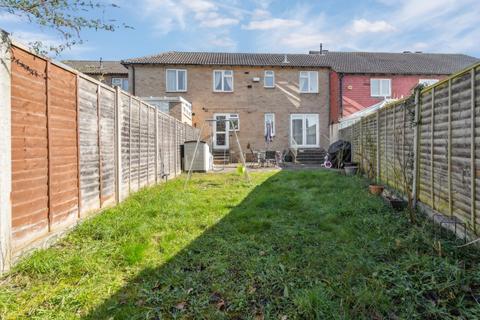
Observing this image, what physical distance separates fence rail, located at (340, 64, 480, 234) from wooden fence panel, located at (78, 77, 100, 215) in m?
4.72

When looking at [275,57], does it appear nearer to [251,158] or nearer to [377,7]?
[251,158]

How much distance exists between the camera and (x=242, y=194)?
715 centimetres

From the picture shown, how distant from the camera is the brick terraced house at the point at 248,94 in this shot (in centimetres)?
1845

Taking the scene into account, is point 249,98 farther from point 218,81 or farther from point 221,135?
point 221,135

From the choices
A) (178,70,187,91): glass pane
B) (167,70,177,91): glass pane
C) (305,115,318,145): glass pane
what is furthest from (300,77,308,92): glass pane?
(167,70,177,91): glass pane

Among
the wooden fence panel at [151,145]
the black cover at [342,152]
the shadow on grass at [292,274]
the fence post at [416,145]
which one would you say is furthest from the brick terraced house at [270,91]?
the shadow on grass at [292,274]

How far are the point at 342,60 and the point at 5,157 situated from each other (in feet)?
71.9

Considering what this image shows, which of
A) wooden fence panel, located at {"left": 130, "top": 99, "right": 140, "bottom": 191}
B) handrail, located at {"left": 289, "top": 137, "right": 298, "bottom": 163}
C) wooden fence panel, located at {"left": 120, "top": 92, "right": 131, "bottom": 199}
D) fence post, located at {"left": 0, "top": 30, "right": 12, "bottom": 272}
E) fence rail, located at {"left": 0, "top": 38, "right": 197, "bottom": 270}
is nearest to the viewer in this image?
fence post, located at {"left": 0, "top": 30, "right": 12, "bottom": 272}

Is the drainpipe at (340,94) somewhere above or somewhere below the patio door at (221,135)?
above

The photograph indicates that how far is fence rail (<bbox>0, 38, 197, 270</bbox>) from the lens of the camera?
113 inches

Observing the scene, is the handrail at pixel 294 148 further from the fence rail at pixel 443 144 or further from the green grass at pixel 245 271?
the green grass at pixel 245 271

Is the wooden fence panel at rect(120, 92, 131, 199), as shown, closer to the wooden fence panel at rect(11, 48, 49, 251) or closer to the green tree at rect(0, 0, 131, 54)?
the wooden fence panel at rect(11, 48, 49, 251)

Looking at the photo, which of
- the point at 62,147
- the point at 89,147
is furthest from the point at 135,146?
the point at 62,147

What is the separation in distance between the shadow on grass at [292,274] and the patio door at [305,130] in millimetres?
14672
